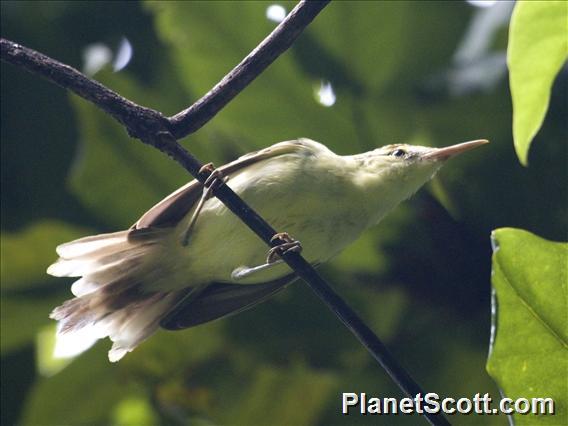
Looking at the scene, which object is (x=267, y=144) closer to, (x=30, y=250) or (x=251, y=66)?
(x=30, y=250)

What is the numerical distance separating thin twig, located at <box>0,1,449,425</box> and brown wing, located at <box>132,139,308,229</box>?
2.38 feet

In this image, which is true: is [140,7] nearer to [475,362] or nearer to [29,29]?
[29,29]

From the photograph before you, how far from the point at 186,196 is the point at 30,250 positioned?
410mm

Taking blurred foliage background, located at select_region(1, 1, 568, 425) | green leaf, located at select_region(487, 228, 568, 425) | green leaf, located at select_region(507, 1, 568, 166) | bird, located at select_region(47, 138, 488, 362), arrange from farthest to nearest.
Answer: bird, located at select_region(47, 138, 488, 362) → blurred foliage background, located at select_region(1, 1, 568, 425) → green leaf, located at select_region(487, 228, 568, 425) → green leaf, located at select_region(507, 1, 568, 166)

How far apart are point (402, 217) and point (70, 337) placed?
903 mm

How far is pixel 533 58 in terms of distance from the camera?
1042 millimetres

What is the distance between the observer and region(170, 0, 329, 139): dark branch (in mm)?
1073

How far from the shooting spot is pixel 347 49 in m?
2.06

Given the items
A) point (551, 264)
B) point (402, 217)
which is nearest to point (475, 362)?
point (402, 217)

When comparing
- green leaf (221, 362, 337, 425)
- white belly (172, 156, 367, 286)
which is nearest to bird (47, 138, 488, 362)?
white belly (172, 156, 367, 286)

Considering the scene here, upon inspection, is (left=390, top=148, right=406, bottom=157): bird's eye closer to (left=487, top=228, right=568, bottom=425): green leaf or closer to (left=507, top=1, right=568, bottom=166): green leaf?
(left=487, top=228, right=568, bottom=425): green leaf

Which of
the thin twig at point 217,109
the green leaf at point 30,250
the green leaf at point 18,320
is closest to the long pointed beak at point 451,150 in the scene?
the thin twig at point 217,109

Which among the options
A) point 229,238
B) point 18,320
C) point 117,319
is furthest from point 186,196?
point 18,320

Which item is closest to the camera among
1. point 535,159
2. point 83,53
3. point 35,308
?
point 535,159
